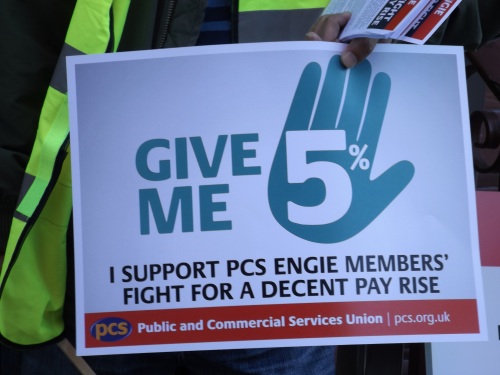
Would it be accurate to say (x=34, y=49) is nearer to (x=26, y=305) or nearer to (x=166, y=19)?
(x=166, y=19)

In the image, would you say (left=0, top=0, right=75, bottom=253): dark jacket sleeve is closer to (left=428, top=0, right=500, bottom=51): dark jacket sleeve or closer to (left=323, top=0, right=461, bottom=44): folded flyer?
(left=323, top=0, right=461, bottom=44): folded flyer

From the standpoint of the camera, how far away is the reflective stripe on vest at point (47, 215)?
3.87 ft

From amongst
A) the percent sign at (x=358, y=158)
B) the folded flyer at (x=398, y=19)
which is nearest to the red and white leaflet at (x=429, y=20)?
the folded flyer at (x=398, y=19)

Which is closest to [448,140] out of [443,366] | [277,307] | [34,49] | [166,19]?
[277,307]

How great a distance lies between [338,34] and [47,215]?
0.48m

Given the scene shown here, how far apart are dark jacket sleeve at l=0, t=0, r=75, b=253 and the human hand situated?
0.35m

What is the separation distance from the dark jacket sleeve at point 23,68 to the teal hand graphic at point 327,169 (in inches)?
14.0

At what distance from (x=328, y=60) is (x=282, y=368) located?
47 centimetres

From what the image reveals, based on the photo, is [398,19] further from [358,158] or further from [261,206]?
[261,206]

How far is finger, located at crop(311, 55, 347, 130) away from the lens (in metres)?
1.17

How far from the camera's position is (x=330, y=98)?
1.17m

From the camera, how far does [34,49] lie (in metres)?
1.23

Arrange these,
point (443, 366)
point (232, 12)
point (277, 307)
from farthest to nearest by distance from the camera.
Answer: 1. point (443, 366)
2. point (232, 12)
3. point (277, 307)

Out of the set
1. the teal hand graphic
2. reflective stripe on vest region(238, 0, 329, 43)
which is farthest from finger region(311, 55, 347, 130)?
reflective stripe on vest region(238, 0, 329, 43)
